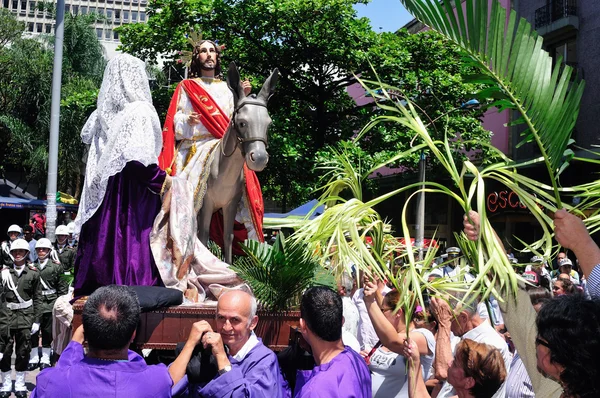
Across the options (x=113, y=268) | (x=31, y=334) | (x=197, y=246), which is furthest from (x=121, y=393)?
(x=31, y=334)

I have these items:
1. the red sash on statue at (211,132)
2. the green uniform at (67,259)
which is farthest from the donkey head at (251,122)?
the green uniform at (67,259)

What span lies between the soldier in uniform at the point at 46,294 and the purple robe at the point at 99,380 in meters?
8.04

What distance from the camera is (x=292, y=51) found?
2098 centimetres

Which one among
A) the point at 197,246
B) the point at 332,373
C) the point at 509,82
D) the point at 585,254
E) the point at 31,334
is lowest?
the point at 31,334

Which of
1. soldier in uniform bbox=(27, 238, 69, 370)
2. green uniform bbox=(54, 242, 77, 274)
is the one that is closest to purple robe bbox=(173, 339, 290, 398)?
soldier in uniform bbox=(27, 238, 69, 370)

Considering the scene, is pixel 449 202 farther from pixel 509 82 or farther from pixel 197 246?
pixel 509 82

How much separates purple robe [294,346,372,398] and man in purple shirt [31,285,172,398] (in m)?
0.71

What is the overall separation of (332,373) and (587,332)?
150 centimetres

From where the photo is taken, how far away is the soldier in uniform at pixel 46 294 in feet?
36.0

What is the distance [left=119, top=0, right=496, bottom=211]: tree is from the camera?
784 inches

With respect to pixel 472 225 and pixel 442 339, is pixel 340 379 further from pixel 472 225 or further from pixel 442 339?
pixel 442 339

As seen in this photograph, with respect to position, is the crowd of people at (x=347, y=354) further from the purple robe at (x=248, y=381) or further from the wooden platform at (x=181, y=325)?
the wooden platform at (x=181, y=325)

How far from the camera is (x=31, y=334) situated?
10.5 m

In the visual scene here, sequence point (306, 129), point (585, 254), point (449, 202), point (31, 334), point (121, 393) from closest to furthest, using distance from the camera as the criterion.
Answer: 1. point (585, 254)
2. point (121, 393)
3. point (31, 334)
4. point (306, 129)
5. point (449, 202)
